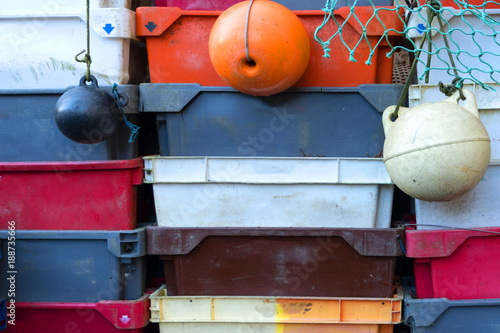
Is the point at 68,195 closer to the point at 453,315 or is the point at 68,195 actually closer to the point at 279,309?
the point at 279,309

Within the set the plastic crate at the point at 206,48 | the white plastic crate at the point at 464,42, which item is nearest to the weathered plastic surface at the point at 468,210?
the white plastic crate at the point at 464,42

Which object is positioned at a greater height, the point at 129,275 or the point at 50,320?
the point at 129,275

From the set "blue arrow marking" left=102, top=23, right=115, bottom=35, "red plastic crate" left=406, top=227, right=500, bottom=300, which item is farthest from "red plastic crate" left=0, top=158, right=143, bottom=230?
"red plastic crate" left=406, top=227, right=500, bottom=300

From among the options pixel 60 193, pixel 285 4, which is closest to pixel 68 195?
pixel 60 193

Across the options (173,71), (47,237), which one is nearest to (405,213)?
(173,71)

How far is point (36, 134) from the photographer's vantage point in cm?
186

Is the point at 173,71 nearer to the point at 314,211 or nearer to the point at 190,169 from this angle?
the point at 190,169

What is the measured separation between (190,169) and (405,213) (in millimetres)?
981

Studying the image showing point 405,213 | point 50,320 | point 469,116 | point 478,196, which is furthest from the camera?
point 405,213

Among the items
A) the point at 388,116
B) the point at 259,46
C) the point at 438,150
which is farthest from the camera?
the point at 388,116

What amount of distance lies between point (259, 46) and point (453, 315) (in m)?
1.24

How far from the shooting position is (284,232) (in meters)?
1.79

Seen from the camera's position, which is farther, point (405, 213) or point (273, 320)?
point (405, 213)

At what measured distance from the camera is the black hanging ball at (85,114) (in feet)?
5.38
